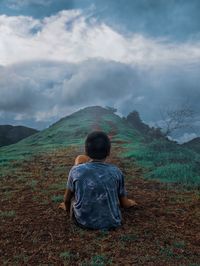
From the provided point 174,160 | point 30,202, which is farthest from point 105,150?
point 174,160

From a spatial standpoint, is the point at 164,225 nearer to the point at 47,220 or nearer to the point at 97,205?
the point at 97,205

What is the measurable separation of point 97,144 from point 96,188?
773 millimetres

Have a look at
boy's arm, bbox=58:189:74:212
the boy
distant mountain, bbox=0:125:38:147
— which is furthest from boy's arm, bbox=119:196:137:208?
distant mountain, bbox=0:125:38:147

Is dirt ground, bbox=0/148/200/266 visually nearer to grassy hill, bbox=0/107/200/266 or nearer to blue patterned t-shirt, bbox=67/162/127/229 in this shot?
grassy hill, bbox=0/107/200/266

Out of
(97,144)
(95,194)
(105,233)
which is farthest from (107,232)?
(97,144)

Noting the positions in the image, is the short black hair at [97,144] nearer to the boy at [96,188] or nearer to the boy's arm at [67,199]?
the boy at [96,188]

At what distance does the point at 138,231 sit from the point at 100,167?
1323mm

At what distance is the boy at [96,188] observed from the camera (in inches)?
245

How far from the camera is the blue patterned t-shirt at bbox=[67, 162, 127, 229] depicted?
622 centimetres

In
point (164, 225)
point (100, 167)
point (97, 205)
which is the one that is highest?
point (100, 167)

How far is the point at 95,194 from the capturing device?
20.4 ft

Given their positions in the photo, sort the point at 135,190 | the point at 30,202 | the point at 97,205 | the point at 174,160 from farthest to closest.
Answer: the point at 174,160 < the point at 135,190 < the point at 30,202 < the point at 97,205

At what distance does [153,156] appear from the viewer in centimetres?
1511

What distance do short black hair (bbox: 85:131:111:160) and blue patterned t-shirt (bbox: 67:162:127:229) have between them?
0.54ft
